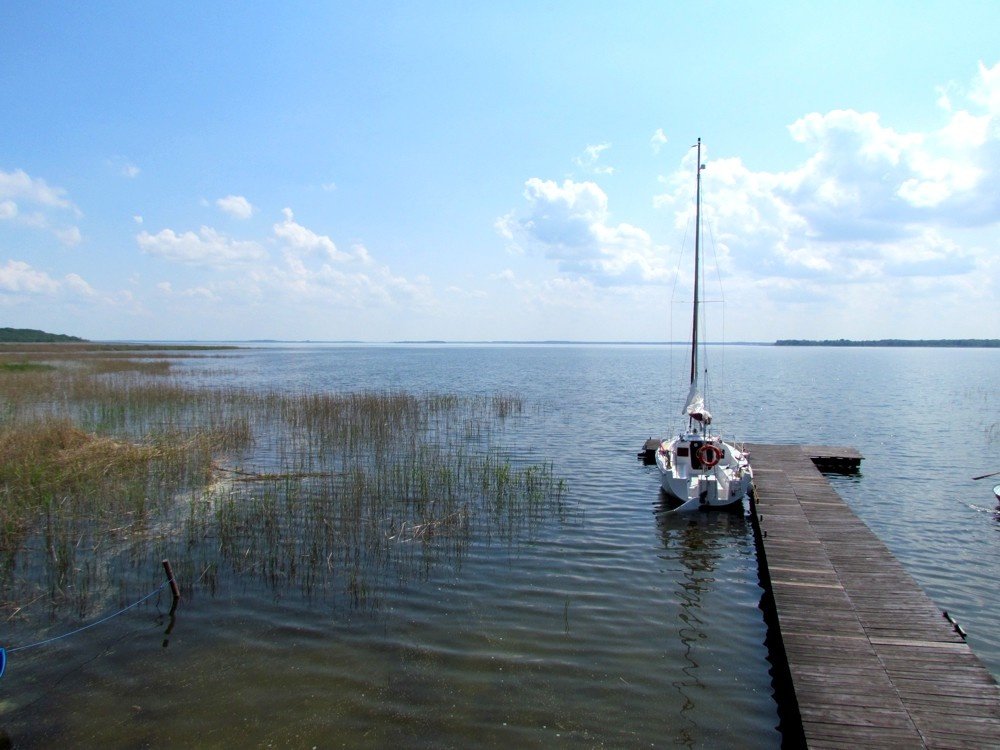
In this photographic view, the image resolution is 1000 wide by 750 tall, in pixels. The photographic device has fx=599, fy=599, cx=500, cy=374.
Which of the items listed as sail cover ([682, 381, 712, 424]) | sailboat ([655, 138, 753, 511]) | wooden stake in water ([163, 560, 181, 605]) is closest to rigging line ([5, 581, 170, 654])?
wooden stake in water ([163, 560, 181, 605])

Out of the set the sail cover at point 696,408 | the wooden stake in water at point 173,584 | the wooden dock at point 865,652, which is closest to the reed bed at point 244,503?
the wooden stake in water at point 173,584

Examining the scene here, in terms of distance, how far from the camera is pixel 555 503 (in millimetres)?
14531

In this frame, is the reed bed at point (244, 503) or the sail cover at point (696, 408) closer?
the reed bed at point (244, 503)

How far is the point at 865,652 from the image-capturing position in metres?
7.17

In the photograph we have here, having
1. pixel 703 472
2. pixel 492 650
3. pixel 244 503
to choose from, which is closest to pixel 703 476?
pixel 703 472

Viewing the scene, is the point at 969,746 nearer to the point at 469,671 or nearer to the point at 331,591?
the point at 469,671

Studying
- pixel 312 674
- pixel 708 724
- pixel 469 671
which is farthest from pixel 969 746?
pixel 312 674

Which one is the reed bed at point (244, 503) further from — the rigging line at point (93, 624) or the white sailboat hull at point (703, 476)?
the white sailboat hull at point (703, 476)

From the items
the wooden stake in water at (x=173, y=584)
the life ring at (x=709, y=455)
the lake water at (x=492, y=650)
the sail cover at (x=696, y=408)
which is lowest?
the lake water at (x=492, y=650)

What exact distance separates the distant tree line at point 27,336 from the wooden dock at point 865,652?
153178mm

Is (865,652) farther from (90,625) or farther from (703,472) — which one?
(90,625)

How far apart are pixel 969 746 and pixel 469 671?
5080 millimetres

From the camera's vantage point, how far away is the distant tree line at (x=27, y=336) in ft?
422

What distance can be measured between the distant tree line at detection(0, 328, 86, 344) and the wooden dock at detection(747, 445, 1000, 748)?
503 ft
